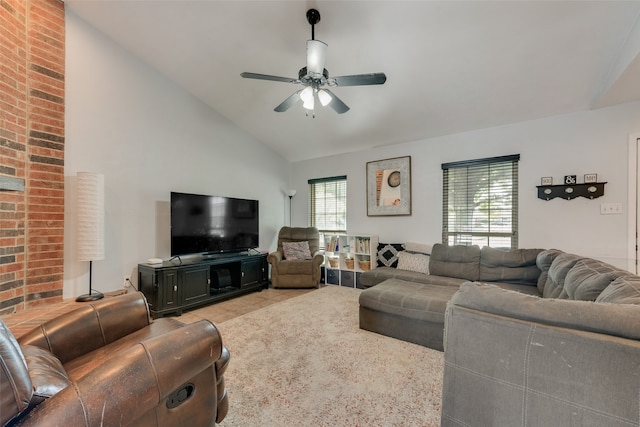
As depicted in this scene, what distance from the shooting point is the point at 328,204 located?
17.7 ft

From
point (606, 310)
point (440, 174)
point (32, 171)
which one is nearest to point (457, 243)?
point (440, 174)

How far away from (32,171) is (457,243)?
16.5 ft

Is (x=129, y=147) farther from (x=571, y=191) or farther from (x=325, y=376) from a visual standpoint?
(x=571, y=191)

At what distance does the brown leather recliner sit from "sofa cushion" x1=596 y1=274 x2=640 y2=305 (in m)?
1.72

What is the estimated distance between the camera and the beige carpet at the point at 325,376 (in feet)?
5.25

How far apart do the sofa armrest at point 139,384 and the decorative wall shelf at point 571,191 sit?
3951 millimetres

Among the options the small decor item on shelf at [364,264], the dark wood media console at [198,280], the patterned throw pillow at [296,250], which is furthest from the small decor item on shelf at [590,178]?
the dark wood media console at [198,280]

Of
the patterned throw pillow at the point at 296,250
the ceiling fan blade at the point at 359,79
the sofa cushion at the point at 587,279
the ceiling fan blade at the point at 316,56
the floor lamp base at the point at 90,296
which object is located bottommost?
the floor lamp base at the point at 90,296

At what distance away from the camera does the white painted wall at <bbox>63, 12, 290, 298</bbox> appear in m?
2.90

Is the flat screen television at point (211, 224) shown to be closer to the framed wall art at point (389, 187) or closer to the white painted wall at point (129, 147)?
the white painted wall at point (129, 147)

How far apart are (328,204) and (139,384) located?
462 cm

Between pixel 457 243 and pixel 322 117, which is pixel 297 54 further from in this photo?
pixel 457 243

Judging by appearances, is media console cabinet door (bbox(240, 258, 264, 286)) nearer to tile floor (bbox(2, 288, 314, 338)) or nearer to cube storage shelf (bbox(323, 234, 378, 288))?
tile floor (bbox(2, 288, 314, 338))

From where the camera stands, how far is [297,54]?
2912 mm
